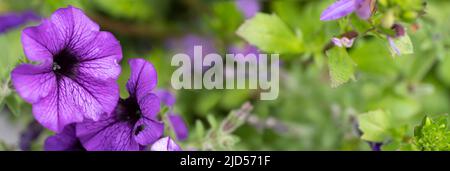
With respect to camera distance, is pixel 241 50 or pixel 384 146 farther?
pixel 241 50

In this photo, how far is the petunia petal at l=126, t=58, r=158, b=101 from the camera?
38.3 inches

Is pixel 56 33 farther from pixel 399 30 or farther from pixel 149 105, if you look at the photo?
pixel 399 30

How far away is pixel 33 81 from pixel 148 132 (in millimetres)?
211

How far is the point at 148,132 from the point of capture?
1005 millimetres

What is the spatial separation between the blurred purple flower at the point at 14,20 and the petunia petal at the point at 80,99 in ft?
1.61

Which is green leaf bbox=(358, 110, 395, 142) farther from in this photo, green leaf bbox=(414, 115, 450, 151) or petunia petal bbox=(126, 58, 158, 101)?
petunia petal bbox=(126, 58, 158, 101)

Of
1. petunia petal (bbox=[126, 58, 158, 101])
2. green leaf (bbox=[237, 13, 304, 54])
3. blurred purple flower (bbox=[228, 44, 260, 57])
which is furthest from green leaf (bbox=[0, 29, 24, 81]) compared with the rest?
blurred purple flower (bbox=[228, 44, 260, 57])

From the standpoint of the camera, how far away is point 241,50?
1.61 metres

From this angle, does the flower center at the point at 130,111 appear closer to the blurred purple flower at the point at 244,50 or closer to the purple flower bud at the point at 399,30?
the purple flower bud at the point at 399,30

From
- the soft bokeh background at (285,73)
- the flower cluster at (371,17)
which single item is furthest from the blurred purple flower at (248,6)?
the flower cluster at (371,17)

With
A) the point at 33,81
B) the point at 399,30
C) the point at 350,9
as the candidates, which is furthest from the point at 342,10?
the point at 33,81

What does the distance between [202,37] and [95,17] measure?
1.09 feet

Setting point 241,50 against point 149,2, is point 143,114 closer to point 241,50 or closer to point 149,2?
point 241,50
